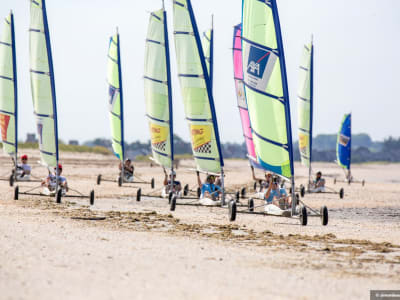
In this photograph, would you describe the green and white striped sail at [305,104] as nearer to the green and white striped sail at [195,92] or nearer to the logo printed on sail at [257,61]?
the green and white striped sail at [195,92]

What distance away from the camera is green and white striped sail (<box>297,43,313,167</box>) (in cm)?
3211

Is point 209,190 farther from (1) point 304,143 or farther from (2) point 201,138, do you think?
(1) point 304,143

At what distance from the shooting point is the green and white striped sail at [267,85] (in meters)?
15.4

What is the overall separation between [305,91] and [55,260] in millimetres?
24936

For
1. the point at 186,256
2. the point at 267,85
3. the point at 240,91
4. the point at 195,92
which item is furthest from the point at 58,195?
the point at 240,91

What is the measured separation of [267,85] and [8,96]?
15.4 metres

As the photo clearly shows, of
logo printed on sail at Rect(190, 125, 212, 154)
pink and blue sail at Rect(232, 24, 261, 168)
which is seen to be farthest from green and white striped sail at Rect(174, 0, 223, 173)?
pink and blue sail at Rect(232, 24, 261, 168)

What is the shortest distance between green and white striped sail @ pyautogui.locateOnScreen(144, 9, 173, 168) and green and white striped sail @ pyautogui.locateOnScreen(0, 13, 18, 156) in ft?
22.1

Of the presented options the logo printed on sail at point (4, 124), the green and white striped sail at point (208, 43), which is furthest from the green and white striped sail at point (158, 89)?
the logo printed on sail at point (4, 124)

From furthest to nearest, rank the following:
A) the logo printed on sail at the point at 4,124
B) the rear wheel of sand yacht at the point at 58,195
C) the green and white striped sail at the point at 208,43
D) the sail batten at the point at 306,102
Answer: the sail batten at the point at 306,102
the logo printed on sail at the point at 4,124
the green and white striped sail at the point at 208,43
the rear wheel of sand yacht at the point at 58,195

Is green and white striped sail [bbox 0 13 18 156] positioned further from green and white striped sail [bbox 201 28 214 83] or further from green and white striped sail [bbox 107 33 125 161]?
green and white striped sail [bbox 201 28 214 83]

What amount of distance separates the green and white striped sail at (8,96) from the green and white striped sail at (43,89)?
6.74 m

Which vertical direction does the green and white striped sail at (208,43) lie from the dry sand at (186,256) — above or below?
above

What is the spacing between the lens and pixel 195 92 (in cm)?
1980
